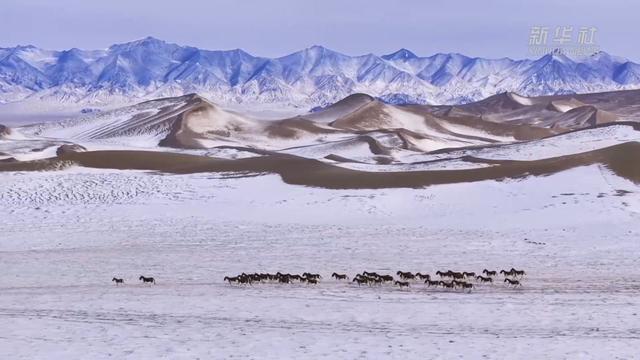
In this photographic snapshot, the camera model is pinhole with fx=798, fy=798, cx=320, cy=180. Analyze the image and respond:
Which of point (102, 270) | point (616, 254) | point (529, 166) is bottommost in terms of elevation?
point (102, 270)

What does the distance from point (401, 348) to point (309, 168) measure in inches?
1450

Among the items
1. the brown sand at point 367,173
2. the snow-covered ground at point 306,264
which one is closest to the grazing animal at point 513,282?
the snow-covered ground at point 306,264

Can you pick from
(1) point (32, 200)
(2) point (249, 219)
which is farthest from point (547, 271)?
(1) point (32, 200)

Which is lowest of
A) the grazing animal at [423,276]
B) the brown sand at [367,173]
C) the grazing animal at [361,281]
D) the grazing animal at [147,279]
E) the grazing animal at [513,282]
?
the grazing animal at [147,279]

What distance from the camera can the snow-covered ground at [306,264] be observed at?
52.5 ft

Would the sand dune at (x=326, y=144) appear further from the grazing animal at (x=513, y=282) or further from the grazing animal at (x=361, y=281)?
the grazing animal at (x=361, y=281)

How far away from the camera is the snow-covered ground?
16.0m

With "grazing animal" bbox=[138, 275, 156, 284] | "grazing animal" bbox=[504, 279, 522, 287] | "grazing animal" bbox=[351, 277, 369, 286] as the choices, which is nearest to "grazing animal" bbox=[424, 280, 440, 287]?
"grazing animal" bbox=[351, 277, 369, 286]

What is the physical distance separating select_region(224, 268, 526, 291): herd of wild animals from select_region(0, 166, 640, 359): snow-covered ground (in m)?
0.37

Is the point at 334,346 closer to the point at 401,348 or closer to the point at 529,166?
the point at 401,348

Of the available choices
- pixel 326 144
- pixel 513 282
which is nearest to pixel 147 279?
pixel 513 282

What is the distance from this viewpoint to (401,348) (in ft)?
50.5

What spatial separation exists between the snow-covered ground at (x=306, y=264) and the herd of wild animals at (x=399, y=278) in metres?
0.37

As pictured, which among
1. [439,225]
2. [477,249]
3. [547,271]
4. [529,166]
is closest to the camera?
[547,271]
